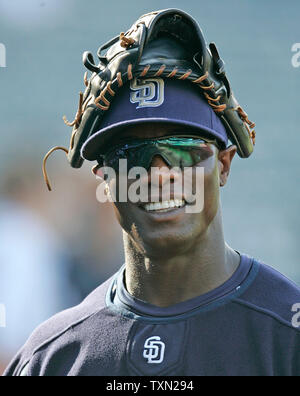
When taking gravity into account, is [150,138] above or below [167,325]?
above

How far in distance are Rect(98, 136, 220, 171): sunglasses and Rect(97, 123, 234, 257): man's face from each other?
0.05 feet

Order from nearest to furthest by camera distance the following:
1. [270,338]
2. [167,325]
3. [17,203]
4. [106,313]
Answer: [270,338], [167,325], [106,313], [17,203]

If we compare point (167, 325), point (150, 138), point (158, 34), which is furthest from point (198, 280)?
point (158, 34)

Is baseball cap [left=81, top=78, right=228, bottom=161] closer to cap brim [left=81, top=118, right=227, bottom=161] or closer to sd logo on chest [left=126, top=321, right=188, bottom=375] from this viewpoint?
cap brim [left=81, top=118, right=227, bottom=161]

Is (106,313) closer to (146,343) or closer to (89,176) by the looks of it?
(146,343)

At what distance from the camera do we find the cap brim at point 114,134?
88.6 inches

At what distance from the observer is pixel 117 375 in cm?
232

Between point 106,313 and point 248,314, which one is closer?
point 248,314

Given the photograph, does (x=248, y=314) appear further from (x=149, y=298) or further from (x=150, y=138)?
(x=150, y=138)

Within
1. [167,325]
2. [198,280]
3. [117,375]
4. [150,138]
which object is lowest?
[117,375]

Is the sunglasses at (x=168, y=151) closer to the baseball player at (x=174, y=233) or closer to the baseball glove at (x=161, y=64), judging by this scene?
the baseball player at (x=174, y=233)

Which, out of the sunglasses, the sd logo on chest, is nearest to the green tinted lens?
the sunglasses

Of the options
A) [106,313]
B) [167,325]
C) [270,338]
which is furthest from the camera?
[106,313]

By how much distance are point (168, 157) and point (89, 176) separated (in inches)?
147
